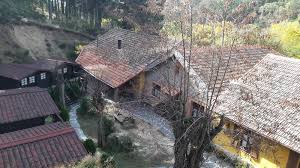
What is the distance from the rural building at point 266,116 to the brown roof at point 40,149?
7.90 meters

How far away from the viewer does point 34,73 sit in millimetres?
30734

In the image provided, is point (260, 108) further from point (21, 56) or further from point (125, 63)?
point (21, 56)

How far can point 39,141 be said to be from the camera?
17531 mm

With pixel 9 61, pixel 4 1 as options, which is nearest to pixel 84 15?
pixel 4 1

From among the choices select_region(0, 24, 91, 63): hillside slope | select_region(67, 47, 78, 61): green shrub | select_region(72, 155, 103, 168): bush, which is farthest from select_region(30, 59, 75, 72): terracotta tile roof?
select_region(72, 155, 103, 168): bush

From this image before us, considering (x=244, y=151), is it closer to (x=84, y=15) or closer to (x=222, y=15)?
(x=222, y=15)

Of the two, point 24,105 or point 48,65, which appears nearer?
point 24,105

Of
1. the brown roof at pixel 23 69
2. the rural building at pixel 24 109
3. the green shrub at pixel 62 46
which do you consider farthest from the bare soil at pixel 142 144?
the green shrub at pixel 62 46

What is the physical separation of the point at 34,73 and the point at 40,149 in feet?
49.0

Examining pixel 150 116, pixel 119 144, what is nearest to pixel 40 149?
pixel 119 144

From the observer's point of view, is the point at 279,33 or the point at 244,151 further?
the point at 279,33

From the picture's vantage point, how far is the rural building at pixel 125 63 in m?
28.5

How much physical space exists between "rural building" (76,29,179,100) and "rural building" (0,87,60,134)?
449 cm

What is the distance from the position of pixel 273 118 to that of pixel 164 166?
669 centimetres
